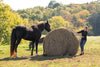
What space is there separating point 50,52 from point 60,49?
782 millimetres

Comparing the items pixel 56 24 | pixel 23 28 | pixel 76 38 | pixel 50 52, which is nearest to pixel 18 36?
pixel 23 28

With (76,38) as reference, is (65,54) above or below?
below

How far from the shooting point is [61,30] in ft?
35.5

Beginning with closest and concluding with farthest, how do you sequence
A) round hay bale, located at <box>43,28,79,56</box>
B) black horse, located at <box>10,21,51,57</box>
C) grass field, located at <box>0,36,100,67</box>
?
grass field, located at <box>0,36,100,67</box> → black horse, located at <box>10,21,51,57</box> → round hay bale, located at <box>43,28,79,56</box>

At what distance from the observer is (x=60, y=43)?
34.9 feet

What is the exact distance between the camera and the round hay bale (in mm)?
10531

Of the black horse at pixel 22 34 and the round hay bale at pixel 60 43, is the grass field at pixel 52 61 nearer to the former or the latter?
the round hay bale at pixel 60 43

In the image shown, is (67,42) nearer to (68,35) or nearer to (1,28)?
(68,35)

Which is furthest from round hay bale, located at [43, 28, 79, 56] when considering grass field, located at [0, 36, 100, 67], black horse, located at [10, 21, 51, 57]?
black horse, located at [10, 21, 51, 57]

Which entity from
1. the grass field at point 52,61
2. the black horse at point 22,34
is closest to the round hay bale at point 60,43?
the grass field at point 52,61

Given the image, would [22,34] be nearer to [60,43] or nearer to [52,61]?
[60,43]

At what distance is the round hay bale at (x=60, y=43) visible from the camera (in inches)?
415

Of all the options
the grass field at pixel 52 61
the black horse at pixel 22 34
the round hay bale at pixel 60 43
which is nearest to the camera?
the grass field at pixel 52 61

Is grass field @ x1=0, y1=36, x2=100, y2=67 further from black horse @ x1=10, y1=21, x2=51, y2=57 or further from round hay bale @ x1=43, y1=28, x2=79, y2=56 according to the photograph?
black horse @ x1=10, y1=21, x2=51, y2=57
